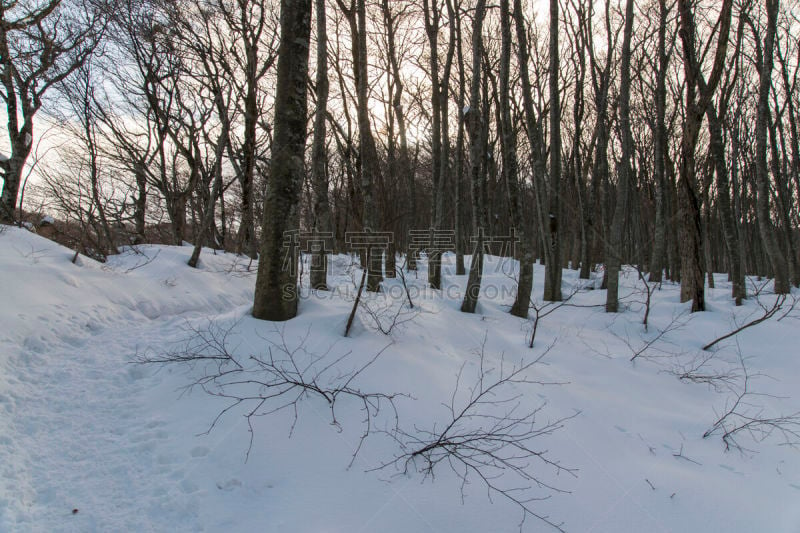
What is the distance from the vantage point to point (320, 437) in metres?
2.41

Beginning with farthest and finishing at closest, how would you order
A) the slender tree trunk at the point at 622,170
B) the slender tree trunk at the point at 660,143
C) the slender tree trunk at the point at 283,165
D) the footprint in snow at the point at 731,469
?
the slender tree trunk at the point at 660,143 < the slender tree trunk at the point at 622,170 < the slender tree trunk at the point at 283,165 < the footprint in snow at the point at 731,469

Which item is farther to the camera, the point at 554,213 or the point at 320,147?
the point at 554,213

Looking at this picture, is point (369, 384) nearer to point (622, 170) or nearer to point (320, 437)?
point (320, 437)

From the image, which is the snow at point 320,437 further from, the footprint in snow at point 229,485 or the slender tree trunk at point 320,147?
the slender tree trunk at point 320,147

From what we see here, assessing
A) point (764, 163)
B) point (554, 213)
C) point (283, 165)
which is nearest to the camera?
point (283, 165)

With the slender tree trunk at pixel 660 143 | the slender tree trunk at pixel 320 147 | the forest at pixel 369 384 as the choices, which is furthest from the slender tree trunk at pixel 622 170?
the slender tree trunk at pixel 320 147

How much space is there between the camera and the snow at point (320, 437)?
1.91 meters

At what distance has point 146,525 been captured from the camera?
1.73 meters

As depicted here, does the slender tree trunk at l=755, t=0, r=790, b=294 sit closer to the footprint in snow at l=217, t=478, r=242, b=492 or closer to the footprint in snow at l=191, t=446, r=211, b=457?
the footprint in snow at l=217, t=478, r=242, b=492

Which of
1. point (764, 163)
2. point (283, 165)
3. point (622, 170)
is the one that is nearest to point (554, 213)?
point (622, 170)

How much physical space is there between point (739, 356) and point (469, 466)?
4.88 metres

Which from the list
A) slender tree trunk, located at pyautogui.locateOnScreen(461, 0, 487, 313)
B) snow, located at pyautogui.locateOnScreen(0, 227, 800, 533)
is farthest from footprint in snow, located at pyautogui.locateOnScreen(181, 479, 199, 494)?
slender tree trunk, located at pyautogui.locateOnScreen(461, 0, 487, 313)

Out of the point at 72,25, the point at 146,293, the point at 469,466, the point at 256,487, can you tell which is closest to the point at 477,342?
the point at 469,466

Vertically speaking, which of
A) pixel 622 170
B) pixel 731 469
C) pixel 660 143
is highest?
pixel 660 143
